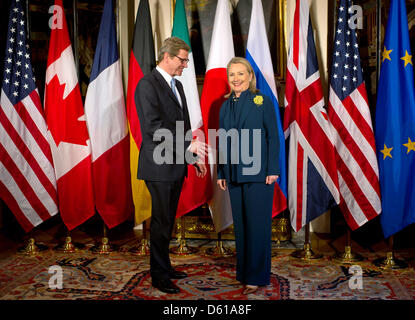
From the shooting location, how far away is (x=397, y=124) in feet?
12.3

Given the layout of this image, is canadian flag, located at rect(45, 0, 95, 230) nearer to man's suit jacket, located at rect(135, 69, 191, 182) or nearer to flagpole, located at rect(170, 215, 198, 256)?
flagpole, located at rect(170, 215, 198, 256)

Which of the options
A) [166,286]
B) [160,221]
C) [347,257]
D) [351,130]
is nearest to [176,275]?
[166,286]

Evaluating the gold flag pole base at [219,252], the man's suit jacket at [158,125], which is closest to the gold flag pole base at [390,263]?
the gold flag pole base at [219,252]

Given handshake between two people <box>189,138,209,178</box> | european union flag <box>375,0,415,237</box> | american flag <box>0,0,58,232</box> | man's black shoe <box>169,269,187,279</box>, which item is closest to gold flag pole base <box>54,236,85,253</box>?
american flag <box>0,0,58,232</box>

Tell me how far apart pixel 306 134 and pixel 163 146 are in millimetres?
1611

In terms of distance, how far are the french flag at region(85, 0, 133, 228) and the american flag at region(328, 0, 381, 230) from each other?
7.02ft

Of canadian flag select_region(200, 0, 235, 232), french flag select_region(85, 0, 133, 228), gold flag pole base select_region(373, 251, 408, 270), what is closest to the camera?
gold flag pole base select_region(373, 251, 408, 270)

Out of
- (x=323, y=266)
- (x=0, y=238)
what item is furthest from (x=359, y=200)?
(x=0, y=238)

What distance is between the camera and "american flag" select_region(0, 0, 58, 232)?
420 centimetres

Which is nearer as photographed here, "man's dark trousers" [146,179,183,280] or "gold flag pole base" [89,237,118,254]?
"man's dark trousers" [146,179,183,280]

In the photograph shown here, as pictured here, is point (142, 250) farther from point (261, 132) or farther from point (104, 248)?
point (261, 132)

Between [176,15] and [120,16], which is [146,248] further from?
[120,16]

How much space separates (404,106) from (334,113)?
611 millimetres

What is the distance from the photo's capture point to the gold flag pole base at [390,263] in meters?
3.74
